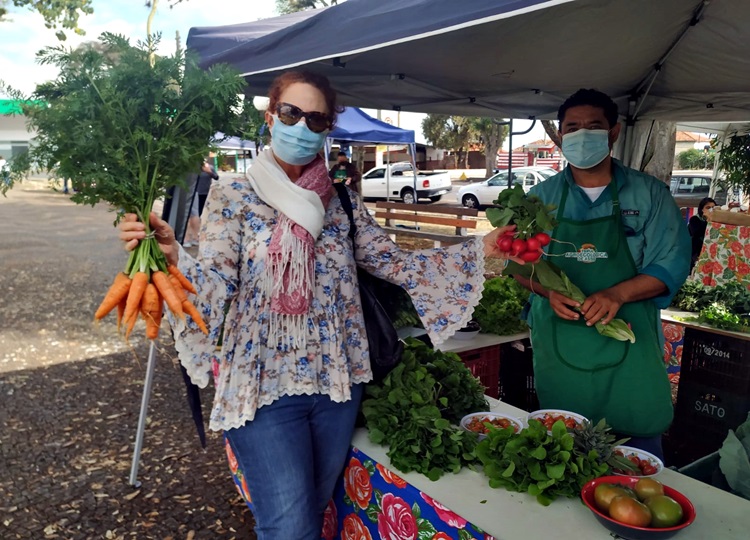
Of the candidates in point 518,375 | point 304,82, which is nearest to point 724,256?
point 518,375

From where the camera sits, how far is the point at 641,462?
6.32 feet

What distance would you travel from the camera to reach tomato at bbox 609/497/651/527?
1.52 meters

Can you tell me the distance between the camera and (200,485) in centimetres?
353

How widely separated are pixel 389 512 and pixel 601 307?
42.6 inches

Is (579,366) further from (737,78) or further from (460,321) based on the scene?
(737,78)

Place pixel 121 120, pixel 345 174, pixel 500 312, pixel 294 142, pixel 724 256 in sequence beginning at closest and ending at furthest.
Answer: pixel 121 120 < pixel 294 142 < pixel 500 312 < pixel 724 256 < pixel 345 174

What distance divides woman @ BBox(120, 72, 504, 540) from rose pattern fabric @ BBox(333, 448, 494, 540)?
196 millimetres

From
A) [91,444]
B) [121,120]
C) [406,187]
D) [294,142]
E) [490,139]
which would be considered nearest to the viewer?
[121,120]

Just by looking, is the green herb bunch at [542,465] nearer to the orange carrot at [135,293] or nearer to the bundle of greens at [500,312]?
the orange carrot at [135,293]

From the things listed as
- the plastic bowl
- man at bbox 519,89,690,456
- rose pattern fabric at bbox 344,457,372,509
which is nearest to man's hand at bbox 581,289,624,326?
man at bbox 519,89,690,456

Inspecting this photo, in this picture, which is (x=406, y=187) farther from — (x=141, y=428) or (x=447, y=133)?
(x=141, y=428)

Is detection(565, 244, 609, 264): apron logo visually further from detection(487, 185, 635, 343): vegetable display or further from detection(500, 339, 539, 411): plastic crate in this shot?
detection(500, 339, 539, 411): plastic crate

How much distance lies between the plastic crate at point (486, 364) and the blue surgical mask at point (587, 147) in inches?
56.6

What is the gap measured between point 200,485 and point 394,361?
1.98 m
